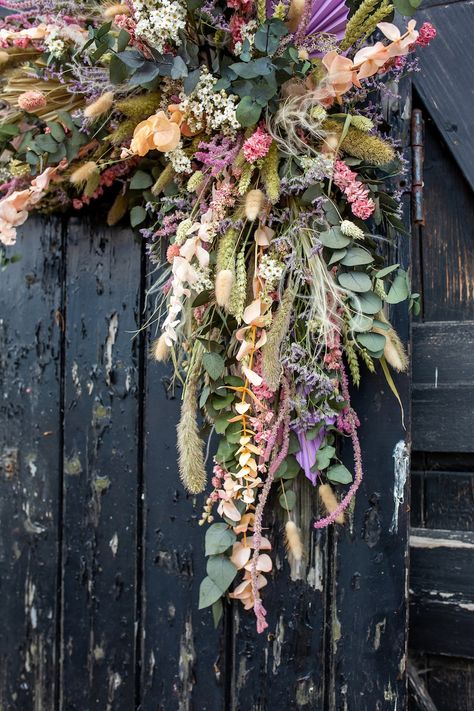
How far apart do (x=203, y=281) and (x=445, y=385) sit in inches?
18.3

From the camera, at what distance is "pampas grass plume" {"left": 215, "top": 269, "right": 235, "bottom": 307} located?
0.82m

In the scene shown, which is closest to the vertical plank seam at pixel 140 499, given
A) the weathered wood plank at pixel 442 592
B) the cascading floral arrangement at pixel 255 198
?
the cascading floral arrangement at pixel 255 198

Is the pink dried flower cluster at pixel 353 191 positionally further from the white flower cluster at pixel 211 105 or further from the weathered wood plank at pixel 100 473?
the weathered wood plank at pixel 100 473

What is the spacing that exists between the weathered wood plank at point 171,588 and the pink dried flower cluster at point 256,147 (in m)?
0.41

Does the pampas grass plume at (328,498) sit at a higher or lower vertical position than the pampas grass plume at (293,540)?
higher

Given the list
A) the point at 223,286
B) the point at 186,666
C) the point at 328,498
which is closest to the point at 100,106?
the point at 223,286

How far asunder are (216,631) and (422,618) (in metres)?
0.36

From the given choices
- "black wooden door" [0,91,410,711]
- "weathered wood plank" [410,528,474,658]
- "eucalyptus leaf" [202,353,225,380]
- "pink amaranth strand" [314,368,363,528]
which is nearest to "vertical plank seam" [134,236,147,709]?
"black wooden door" [0,91,410,711]

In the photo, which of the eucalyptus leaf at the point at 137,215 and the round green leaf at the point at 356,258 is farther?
the eucalyptus leaf at the point at 137,215

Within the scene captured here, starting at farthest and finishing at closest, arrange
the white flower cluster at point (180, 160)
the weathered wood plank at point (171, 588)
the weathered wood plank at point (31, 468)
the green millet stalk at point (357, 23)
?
the weathered wood plank at point (31, 468) → the weathered wood plank at point (171, 588) → the white flower cluster at point (180, 160) → the green millet stalk at point (357, 23)

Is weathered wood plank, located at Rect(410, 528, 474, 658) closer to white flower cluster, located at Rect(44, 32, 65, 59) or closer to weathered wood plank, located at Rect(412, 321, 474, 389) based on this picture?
weathered wood plank, located at Rect(412, 321, 474, 389)

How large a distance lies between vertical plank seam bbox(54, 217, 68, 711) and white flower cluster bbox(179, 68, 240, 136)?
40 cm

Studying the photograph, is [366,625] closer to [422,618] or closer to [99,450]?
[422,618]

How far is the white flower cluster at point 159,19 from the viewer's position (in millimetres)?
824
